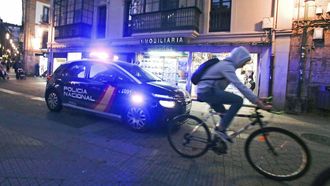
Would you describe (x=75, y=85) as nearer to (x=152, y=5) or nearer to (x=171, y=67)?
(x=171, y=67)

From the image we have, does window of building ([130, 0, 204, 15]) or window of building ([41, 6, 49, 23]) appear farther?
window of building ([41, 6, 49, 23])

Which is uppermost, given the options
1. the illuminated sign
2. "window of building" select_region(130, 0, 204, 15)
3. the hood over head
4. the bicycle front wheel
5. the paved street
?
"window of building" select_region(130, 0, 204, 15)

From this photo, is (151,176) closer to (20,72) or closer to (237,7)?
(237,7)

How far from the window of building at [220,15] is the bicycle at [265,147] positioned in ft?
36.8

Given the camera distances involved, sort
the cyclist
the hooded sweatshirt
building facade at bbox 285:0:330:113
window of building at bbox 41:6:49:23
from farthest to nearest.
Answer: window of building at bbox 41:6:49:23 < building facade at bbox 285:0:330:113 < the cyclist < the hooded sweatshirt

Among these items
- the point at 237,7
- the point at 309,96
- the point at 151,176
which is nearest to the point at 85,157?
the point at 151,176

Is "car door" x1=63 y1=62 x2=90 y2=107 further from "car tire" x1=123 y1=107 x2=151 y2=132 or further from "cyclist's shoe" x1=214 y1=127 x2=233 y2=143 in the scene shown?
"cyclist's shoe" x1=214 y1=127 x2=233 y2=143

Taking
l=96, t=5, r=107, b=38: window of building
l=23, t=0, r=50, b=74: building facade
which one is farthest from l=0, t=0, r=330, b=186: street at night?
l=23, t=0, r=50, b=74: building facade

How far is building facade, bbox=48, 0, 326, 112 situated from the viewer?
13188 millimetres

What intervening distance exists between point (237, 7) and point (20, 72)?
19.1 m

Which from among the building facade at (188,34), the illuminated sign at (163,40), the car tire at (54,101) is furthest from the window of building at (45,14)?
the car tire at (54,101)

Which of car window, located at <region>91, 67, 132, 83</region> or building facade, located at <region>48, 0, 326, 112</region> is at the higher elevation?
building facade, located at <region>48, 0, 326, 112</region>

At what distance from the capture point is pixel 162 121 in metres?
6.43

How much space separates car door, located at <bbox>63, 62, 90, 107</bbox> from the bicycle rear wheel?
342cm
